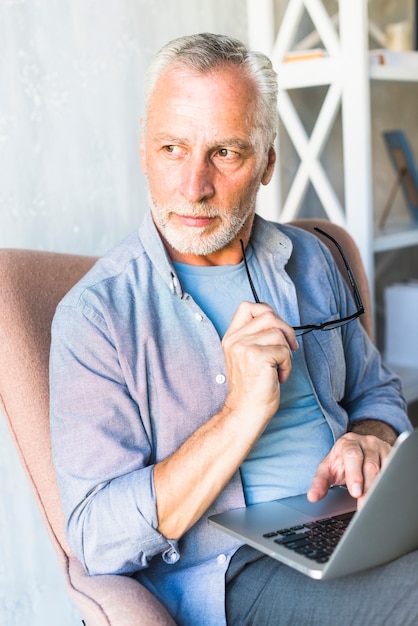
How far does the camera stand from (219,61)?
1304 millimetres

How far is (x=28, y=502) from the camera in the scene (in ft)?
5.62

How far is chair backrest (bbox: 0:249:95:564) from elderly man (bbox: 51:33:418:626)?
90 mm

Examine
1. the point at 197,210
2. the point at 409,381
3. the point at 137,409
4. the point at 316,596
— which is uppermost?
the point at 197,210

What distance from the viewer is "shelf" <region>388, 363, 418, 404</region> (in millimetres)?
2219

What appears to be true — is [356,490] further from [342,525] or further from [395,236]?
[395,236]

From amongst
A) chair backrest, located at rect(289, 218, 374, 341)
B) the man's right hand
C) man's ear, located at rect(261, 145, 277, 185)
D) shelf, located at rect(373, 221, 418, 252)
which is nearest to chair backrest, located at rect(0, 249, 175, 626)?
the man's right hand

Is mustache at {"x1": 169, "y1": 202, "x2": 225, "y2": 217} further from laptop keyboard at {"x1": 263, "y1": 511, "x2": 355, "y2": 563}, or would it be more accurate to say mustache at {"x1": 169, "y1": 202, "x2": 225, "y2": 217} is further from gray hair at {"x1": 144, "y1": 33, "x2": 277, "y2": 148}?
laptop keyboard at {"x1": 263, "y1": 511, "x2": 355, "y2": 563}

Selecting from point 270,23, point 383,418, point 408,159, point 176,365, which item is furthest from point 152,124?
point 408,159

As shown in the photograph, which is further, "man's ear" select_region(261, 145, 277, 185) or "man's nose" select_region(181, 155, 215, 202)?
"man's ear" select_region(261, 145, 277, 185)

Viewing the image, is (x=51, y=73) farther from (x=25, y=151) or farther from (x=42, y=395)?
(x=42, y=395)

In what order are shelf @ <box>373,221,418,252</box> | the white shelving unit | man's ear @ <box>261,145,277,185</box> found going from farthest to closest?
shelf @ <box>373,221,418,252</box> → the white shelving unit → man's ear @ <box>261,145,277,185</box>

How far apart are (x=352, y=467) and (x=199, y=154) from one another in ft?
1.66

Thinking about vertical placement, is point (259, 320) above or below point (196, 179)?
below

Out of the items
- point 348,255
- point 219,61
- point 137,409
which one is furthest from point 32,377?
point 348,255
